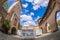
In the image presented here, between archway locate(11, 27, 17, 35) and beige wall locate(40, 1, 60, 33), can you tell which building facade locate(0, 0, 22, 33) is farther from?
beige wall locate(40, 1, 60, 33)

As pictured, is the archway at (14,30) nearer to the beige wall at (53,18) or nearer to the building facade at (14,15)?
the building facade at (14,15)

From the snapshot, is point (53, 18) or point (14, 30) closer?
point (14, 30)

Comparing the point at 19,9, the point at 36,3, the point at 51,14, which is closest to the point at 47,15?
the point at 51,14

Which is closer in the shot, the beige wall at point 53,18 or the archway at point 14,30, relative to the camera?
the archway at point 14,30

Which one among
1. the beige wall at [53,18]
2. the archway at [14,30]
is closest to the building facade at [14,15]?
the archway at [14,30]

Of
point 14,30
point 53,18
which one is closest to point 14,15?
point 14,30

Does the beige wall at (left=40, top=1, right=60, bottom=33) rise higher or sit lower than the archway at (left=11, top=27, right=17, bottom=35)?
higher

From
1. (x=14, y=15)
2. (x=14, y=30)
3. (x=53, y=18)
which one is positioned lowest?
(x=14, y=30)

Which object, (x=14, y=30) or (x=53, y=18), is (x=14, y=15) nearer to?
(x=14, y=30)

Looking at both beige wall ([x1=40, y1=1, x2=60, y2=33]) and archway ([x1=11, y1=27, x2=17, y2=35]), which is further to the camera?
beige wall ([x1=40, y1=1, x2=60, y2=33])

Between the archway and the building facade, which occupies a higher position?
the building facade

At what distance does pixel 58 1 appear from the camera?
5926 mm

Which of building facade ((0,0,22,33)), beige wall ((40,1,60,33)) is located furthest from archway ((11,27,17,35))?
beige wall ((40,1,60,33))

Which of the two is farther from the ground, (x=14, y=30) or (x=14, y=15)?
(x=14, y=15)
